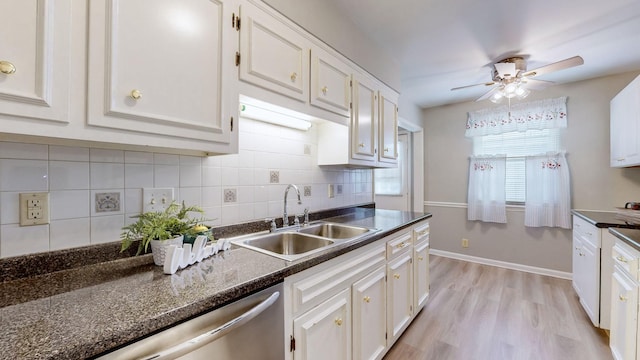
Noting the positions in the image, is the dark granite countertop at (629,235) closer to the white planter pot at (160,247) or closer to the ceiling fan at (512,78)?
the ceiling fan at (512,78)

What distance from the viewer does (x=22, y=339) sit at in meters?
0.55

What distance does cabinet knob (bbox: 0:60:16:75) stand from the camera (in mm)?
650

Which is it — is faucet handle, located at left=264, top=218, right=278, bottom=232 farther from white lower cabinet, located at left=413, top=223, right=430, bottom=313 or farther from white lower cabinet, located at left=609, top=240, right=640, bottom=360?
white lower cabinet, located at left=609, top=240, right=640, bottom=360

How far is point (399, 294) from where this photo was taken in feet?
6.08

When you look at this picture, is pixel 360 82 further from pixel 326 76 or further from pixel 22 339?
pixel 22 339

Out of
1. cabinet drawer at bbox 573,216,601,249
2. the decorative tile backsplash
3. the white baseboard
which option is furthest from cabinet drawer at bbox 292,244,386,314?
the white baseboard

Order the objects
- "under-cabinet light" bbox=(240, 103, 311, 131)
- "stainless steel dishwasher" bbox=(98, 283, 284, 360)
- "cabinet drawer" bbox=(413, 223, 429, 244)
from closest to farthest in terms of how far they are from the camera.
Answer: "stainless steel dishwasher" bbox=(98, 283, 284, 360)
"under-cabinet light" bbox=(240, 103, 311, 131)
"cabinet drawer" bbox=(413, 223, 429, 244)

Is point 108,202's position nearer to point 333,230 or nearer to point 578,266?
point 333,230

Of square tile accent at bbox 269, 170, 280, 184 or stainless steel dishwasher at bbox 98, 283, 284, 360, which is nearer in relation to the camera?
stainless steel dishwasher at bbox 98, 283, 284, 360

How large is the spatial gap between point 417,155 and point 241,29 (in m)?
3.52

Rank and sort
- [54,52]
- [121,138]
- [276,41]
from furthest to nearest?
[276,41]
[121,138]
[54,52]

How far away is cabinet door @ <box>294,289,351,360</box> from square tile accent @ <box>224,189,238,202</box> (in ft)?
2.45

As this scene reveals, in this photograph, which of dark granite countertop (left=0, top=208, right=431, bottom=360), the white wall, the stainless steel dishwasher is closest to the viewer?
dark granite countertop (left=0, top=208, right=431, bottom=360)

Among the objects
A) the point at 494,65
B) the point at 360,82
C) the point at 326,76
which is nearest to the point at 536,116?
the point at 494,65
